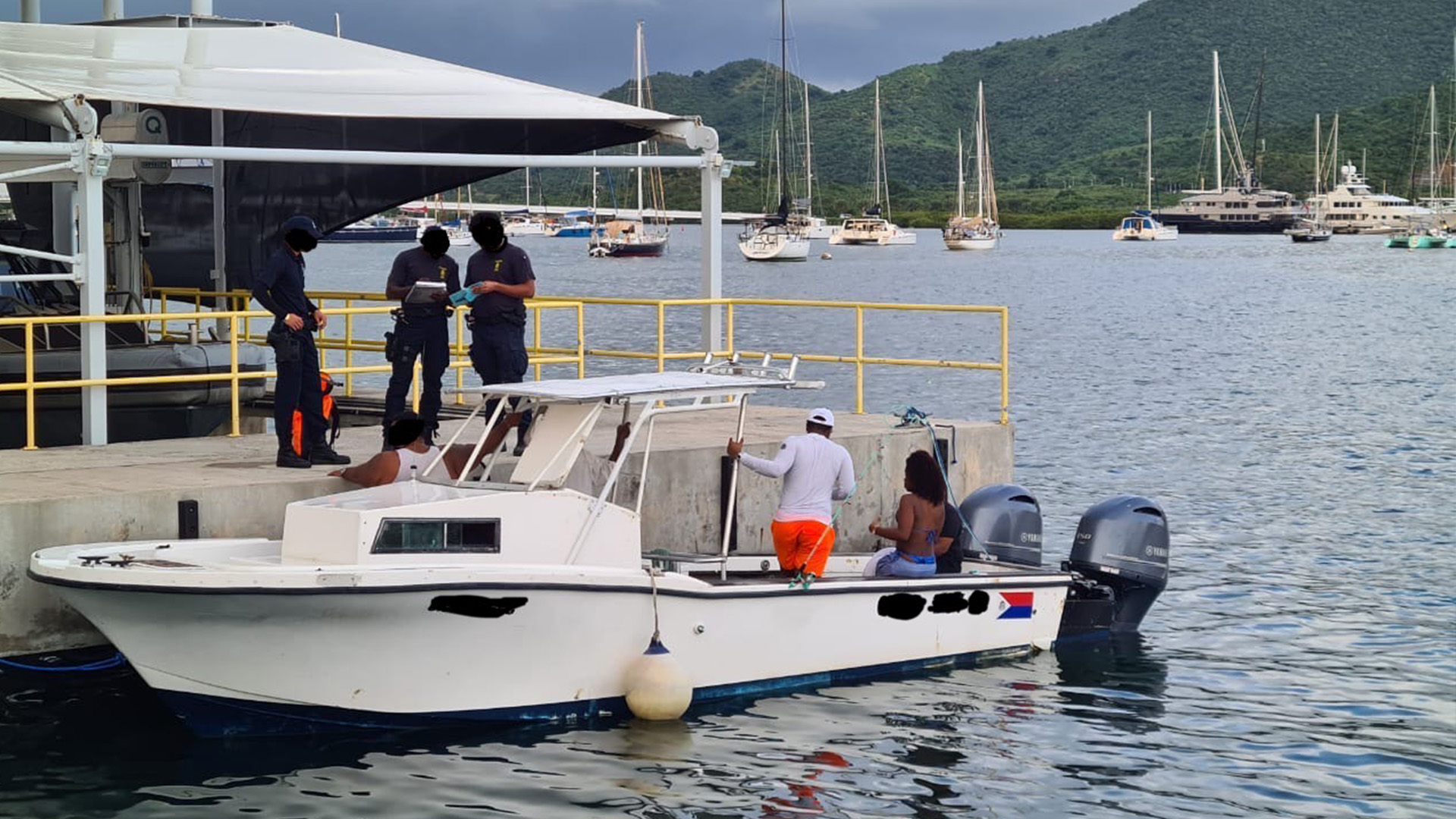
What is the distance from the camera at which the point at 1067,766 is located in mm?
12719

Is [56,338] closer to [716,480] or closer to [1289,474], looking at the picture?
[716,480]

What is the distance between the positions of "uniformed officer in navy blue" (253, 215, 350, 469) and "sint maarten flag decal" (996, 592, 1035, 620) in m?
5.12

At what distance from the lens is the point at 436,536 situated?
12078 millimetres

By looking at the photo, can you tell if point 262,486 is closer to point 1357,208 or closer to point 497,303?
point 497,303

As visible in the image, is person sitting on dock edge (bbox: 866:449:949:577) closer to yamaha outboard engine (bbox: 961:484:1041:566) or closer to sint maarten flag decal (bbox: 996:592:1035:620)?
sint maarten flag decal (bbox: 996:592:1035:620)

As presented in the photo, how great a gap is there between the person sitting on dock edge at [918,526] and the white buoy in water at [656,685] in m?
2.33

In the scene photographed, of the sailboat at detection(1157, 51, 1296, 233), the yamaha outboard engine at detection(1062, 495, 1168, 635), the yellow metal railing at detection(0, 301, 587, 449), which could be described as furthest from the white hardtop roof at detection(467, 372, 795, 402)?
the sailboat at detection(1157, 51, 1296, 233)

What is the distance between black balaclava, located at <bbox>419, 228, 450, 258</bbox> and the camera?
15109mm

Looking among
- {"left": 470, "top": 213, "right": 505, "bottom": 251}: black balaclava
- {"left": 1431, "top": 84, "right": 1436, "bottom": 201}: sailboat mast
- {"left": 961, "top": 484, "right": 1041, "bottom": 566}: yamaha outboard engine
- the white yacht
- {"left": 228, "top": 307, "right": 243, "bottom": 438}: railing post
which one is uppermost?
{"left": 1431, "top": 84, "right": 1436, "bottom": 201}: sailboat mast

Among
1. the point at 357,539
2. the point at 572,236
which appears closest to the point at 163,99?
the point at 357,539

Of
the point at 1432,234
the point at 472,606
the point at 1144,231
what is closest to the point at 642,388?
the point at 472,606

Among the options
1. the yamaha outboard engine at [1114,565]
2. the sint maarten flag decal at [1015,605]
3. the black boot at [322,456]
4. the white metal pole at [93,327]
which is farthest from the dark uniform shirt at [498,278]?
the yamaha outboard engine at [1114,565]

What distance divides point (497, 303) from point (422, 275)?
2.07 ft

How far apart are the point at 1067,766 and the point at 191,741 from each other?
18.3 feet
